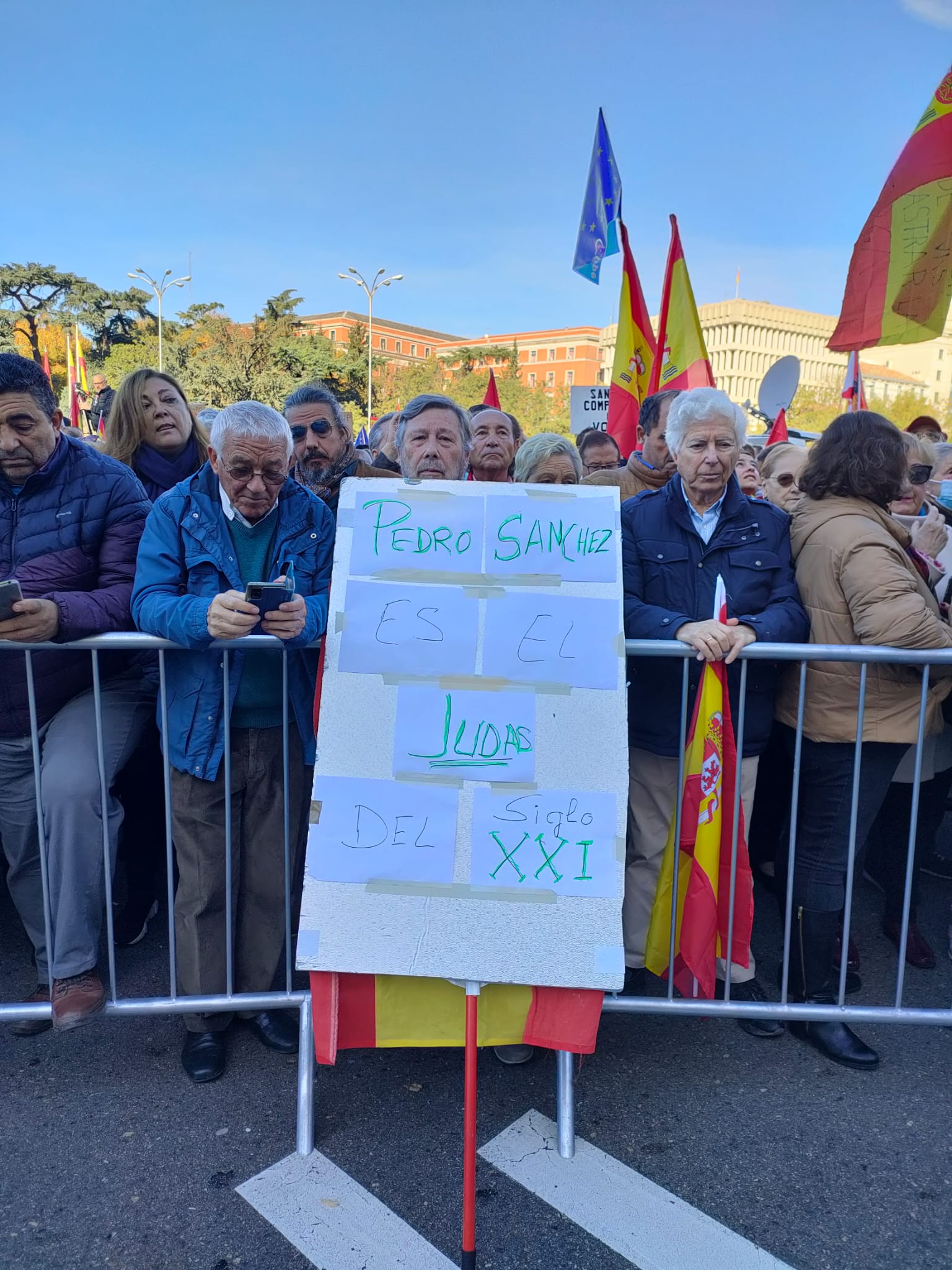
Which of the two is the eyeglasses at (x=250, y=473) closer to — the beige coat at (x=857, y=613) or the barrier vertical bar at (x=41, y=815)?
the barrier vertical bar at (x=41, y=815)

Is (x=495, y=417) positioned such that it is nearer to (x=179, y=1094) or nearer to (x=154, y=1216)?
(x=179, y=1094)

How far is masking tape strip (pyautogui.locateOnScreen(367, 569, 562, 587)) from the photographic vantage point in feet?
7.73

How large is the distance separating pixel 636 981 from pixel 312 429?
2454mm

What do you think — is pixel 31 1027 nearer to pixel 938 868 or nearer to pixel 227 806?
pixel 227 806

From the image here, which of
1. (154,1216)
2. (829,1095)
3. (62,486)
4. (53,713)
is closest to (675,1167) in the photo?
(829,1095)

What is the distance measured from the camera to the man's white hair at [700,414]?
2967mm

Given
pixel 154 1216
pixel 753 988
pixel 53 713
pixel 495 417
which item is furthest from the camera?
pixel 495 417

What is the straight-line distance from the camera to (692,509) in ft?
9.99

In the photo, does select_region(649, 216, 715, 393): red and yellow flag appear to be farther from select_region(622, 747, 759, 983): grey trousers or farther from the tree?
the tree

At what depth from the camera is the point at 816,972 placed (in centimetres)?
309

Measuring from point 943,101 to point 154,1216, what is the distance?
562 centimetres

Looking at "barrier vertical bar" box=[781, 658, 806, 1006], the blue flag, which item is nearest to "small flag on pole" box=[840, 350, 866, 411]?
the blue flag

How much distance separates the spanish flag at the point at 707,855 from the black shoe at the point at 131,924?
6.75ft

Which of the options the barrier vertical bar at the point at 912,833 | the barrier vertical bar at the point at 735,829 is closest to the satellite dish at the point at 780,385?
the barrier vertical bar at the point at 912,833
